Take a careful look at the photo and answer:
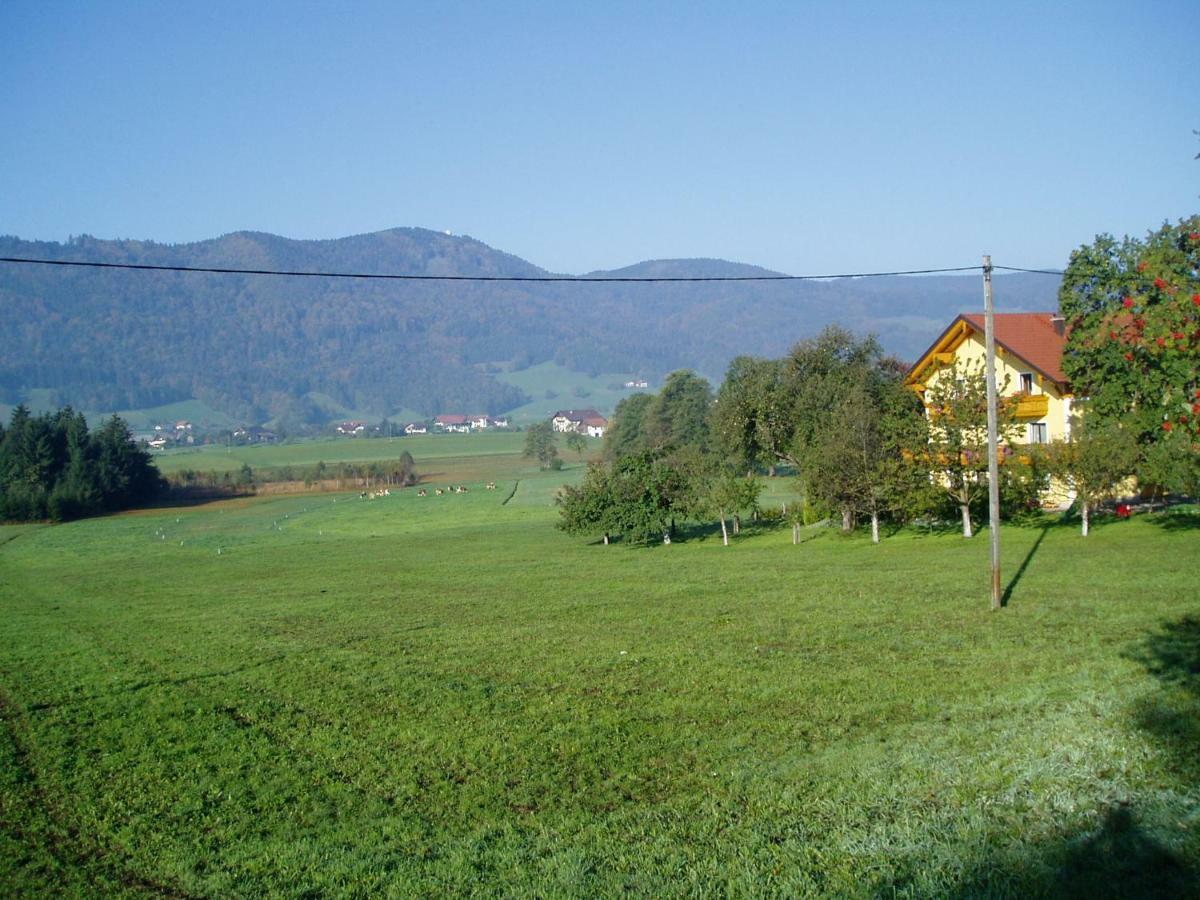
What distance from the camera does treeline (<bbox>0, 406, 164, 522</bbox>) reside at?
81.1 metres

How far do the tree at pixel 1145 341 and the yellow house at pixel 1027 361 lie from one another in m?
3.55

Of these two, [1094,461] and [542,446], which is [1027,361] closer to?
[1094,461]

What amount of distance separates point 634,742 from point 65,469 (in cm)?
8836

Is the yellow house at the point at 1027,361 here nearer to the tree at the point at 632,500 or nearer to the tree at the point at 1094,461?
the tree at the point at 1094,461

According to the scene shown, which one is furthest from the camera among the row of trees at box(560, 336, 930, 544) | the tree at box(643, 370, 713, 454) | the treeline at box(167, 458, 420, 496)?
the treeline at box(167, 458, 420, 496)

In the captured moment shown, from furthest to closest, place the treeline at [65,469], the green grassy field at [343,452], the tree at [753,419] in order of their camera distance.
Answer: the green grassy field at [343,452] → the treeline at [65,469] → the tree at [753,419]

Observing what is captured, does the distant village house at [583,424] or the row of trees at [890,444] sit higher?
the row of trees at [890,444]

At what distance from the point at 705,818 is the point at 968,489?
29790 millimetres

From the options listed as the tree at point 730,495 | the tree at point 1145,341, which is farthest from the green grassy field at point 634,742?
the tree at point 730,495

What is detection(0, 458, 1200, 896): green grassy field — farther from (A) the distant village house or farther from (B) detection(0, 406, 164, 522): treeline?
(A) the distant village house

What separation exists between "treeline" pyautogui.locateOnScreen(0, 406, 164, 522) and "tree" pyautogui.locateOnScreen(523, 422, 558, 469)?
48.1 m

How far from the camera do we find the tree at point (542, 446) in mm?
126500

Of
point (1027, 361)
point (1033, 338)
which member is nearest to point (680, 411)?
point (1033, 338)

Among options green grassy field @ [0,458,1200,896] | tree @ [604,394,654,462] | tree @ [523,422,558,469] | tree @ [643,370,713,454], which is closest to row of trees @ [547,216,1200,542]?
green grassy field @ [0,458,1200,896]
